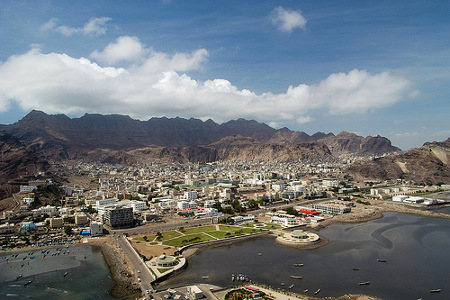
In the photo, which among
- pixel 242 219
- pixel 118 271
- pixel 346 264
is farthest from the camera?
pixel 242 219

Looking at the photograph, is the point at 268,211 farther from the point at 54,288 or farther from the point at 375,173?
the point at 375,173

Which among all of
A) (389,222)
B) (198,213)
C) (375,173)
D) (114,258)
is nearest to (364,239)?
(389,222)

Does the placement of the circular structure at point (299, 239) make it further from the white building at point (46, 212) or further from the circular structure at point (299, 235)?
the white building at point (46, 212)

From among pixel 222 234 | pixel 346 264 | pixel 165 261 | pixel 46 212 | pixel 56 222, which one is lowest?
pixel 346 264

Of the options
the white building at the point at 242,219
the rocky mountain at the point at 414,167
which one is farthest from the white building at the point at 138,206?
the rocky mountain at the point at 414,167

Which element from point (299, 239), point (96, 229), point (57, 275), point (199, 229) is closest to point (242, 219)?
point (199, 229)

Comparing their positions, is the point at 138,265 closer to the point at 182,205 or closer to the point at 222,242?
the point at 222,242
